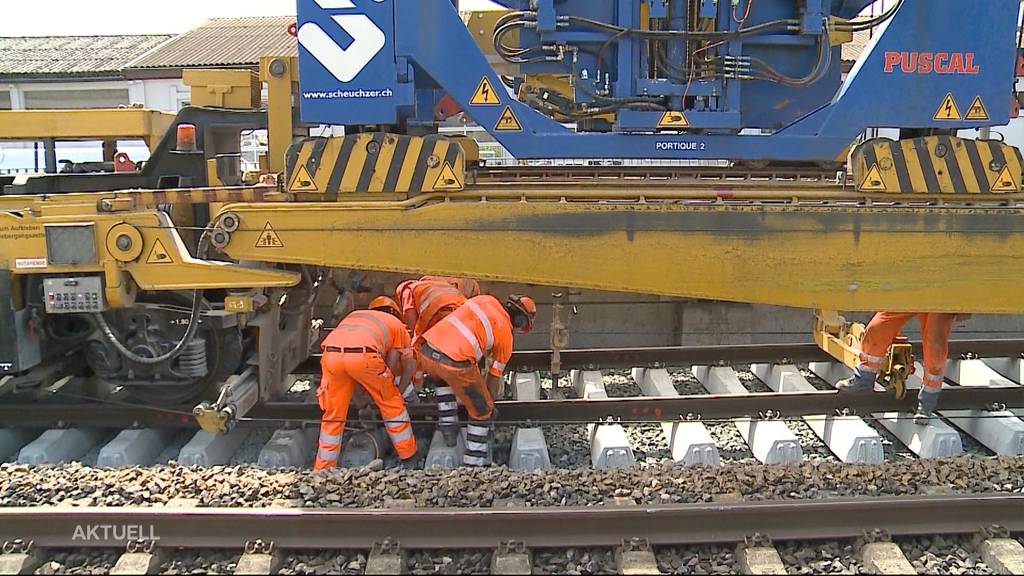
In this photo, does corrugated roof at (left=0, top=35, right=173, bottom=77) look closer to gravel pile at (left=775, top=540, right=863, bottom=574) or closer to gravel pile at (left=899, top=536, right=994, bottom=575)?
gravel pile at (left=775, top=540, right=863, bottom=574)

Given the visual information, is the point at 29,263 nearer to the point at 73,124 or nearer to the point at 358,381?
the point at 358,381

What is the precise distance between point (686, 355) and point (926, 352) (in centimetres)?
180

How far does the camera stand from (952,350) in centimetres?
642

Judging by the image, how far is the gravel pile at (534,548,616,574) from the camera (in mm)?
3500

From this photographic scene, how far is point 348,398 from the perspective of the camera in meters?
4.79

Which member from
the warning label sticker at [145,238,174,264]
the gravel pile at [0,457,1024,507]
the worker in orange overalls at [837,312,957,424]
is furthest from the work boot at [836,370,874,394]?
the warning label sticker at [145,238,174,264]

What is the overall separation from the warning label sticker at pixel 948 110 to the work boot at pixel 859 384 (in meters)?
1.94

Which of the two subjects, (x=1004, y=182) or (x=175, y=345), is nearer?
(x=1004, y=182)

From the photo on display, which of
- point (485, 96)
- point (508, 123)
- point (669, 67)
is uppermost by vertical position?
point (669, 67)

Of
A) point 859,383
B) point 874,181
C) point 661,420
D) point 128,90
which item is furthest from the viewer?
point 128,90

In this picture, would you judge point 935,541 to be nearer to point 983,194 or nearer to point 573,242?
point 983,194

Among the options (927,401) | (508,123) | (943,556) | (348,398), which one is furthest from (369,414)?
(927,401)

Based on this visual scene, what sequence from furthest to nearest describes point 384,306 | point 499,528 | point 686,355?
point 686,355
point 384,306
point 499,528

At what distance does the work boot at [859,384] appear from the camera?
5441mm
